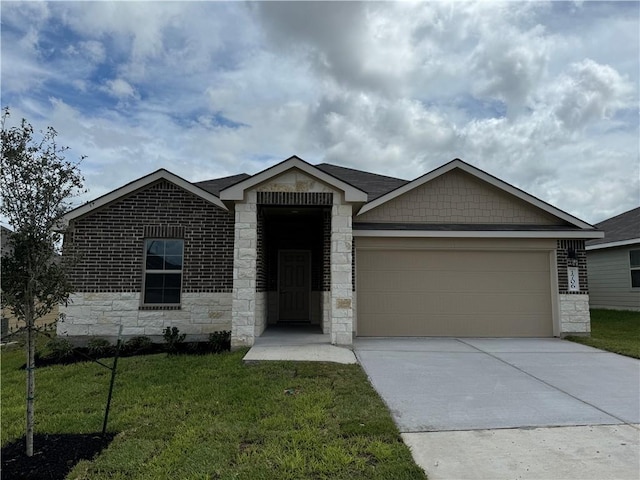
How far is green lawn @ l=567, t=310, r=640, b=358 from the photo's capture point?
30.7 ft

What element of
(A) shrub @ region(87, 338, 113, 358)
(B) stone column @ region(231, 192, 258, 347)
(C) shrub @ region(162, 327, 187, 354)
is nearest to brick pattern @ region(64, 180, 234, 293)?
(C) shrub @ region(162, 327, 187, 354)

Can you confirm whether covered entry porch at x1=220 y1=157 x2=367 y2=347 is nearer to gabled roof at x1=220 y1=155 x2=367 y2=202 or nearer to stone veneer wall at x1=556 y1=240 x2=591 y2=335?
gabled roof at x1=220 y1=155 x2=367 y2=202

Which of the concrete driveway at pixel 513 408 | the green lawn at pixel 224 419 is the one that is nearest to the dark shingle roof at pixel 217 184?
the green lawn at pixel 224 419

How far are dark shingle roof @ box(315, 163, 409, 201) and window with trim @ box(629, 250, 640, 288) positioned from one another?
884 cm

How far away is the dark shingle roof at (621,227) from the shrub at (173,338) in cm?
1503

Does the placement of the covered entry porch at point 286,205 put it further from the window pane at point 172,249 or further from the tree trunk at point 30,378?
the tree trunk at point 30,378

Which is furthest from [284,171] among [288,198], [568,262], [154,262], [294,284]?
[568,262]

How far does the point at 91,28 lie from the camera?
28.0ft

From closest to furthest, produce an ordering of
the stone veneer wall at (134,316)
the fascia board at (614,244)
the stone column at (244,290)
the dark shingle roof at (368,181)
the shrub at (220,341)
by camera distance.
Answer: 1. the stone column at (244,290)
2. the shrub at (220,341)
3. the stone veneer wall at (134,316)
4. the dark shingle roof at (368,181)
5. the fascia board at (614,244)

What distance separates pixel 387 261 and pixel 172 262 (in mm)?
5473

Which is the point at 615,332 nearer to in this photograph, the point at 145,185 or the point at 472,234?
the point at 472,234

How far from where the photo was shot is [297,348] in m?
8.54

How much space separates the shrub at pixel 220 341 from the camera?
9.15 meters

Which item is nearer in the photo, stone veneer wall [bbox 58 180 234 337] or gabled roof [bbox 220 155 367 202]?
gabled roof [bbox 220 155 367 202]
